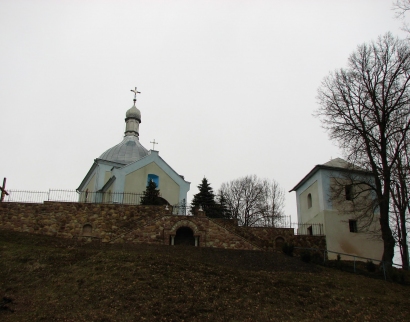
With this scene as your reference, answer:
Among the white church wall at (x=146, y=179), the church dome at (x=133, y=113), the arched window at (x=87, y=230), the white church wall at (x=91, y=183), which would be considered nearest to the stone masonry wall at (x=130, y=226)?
the arched window at (x=87, y=230)

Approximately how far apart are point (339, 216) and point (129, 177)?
532 inches

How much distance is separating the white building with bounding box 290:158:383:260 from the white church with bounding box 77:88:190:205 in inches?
353

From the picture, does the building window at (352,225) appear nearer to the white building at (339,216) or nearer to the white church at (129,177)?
the white building at (339,216)

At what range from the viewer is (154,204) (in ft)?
91.6

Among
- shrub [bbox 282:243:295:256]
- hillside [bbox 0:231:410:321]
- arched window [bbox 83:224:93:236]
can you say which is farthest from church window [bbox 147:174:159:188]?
shrub [bbox 282:243:295:256]

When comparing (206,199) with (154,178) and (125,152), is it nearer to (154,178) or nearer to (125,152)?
(154,178)

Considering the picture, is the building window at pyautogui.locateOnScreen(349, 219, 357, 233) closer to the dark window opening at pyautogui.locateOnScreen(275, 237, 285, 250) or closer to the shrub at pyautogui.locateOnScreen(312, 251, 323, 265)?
the dark window opening at pyautogui.locateOnScreen(275, 237, 285, 250)

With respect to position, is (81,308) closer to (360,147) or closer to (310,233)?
(360,147)

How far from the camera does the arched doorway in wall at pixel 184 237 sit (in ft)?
81.9

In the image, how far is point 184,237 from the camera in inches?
992

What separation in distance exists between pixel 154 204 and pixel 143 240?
4348mm

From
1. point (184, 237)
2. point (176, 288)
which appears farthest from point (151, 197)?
point (176, 288)

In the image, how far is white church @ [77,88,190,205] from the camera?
99.1ft

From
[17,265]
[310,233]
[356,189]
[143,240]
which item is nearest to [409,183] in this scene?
[356,189]
